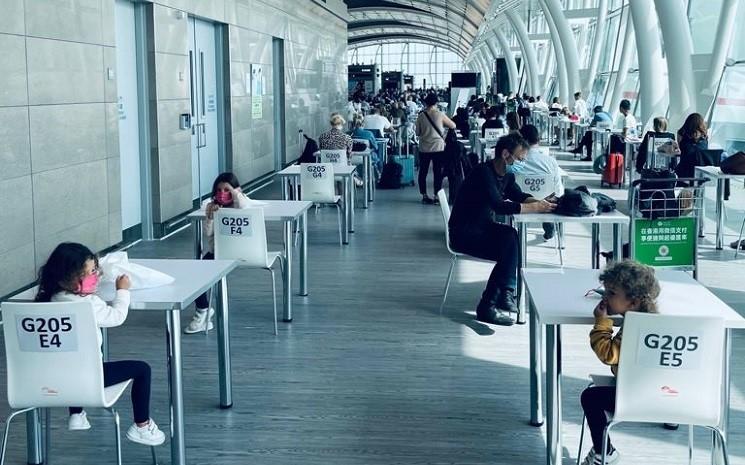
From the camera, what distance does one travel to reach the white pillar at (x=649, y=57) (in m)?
15.5

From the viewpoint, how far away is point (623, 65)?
21.5 meters

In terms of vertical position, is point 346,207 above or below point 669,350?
below

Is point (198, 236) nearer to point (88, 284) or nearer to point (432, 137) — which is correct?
point (88, 284)

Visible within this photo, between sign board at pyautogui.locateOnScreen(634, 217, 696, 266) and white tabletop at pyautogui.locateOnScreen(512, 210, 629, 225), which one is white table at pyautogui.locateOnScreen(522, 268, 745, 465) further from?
white tabletop at pyautogui.locateOnScreen(512, 210, 629, 225)

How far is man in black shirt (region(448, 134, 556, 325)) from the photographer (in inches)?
252

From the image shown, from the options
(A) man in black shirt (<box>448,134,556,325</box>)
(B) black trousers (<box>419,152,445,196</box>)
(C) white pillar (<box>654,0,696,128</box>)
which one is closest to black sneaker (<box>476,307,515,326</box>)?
(A) man in black shirt (<box>448,134,556,325</box>)

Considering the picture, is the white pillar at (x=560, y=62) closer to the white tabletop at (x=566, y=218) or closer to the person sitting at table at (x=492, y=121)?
the person sitting at table at (x=492, y=121)

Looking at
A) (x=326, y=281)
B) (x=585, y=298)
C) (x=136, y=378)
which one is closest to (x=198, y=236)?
(x=326, y=281)

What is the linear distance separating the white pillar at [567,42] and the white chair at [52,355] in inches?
896

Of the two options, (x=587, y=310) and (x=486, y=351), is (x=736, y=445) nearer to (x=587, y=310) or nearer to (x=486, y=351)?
(x=587, y=310)

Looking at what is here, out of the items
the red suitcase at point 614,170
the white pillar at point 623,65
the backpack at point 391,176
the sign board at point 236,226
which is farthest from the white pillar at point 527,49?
the sign board at point 236,226

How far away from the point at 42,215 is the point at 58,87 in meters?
1.07

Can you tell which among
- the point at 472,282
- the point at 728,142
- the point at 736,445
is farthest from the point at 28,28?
the point at 728,142

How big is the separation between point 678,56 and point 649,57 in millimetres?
1843
